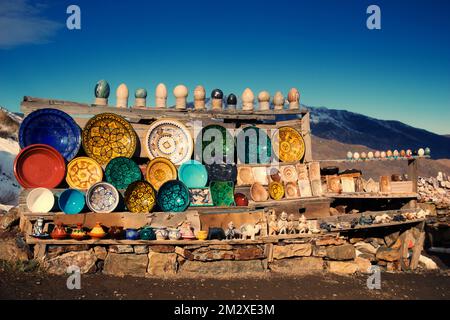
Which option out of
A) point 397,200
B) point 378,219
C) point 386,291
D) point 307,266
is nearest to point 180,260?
point 307,266

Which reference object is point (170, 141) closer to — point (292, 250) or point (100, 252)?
point (100, 252)

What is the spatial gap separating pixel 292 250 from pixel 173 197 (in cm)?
262

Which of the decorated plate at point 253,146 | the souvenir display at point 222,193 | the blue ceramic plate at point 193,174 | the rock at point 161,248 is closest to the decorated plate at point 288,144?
the decorated plate at point 253,146

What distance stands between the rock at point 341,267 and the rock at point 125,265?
3632mm

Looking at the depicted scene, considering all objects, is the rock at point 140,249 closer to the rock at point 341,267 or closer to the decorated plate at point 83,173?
the decorated plate at point 83,173

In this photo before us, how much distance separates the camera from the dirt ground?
5.85m

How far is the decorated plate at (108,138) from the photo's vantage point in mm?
8289

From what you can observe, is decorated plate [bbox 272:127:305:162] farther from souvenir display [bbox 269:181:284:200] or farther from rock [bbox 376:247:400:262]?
rock [bbox 376:247:400:262]

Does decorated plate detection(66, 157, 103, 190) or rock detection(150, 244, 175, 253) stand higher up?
decorated plate detection(66, 157, 103, 190)

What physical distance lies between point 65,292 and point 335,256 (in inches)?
197

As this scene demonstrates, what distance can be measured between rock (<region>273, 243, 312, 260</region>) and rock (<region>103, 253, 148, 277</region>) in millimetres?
2452

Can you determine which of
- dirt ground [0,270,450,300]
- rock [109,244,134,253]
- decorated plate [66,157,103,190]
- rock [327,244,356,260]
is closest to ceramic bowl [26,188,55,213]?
decorated plate [66,157,103,190]

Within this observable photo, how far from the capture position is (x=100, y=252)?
6953mm
